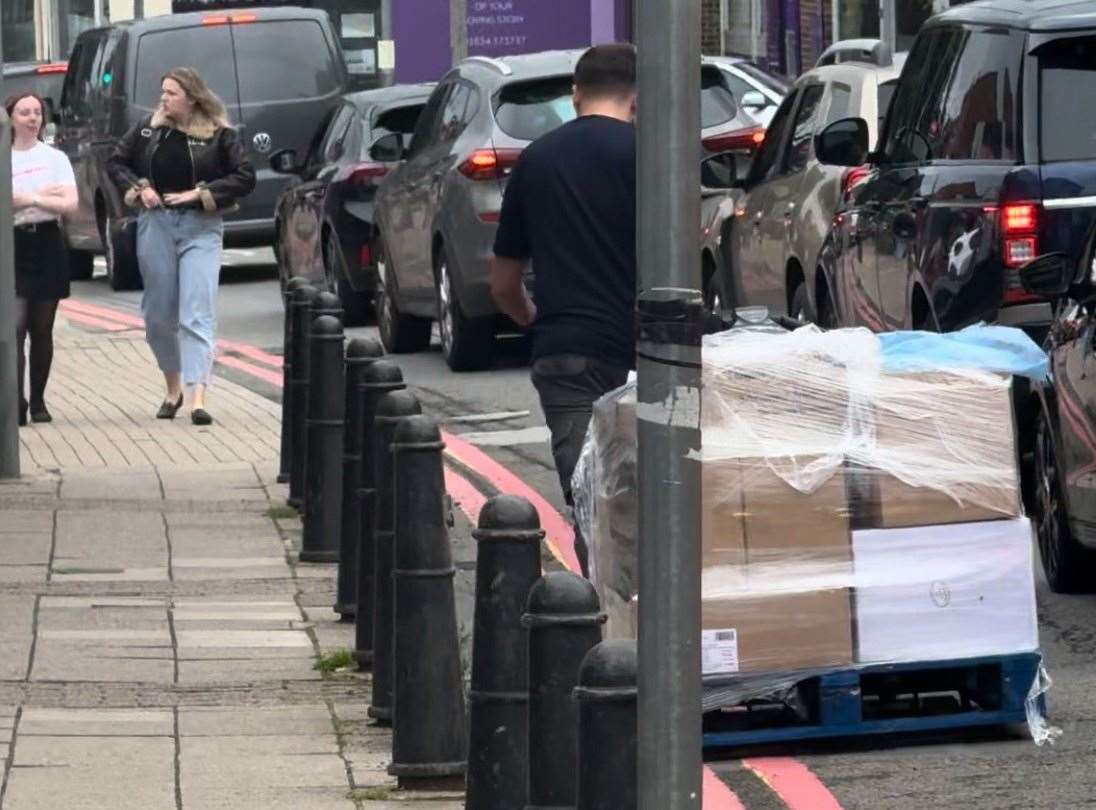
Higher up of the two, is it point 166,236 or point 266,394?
point 166,236

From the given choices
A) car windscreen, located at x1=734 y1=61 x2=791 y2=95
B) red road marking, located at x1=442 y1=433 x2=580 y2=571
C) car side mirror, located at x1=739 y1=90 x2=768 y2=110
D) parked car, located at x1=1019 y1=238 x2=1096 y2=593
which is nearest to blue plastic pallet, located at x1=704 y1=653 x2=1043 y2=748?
parked car, located at x1=1019 y1=238 x2=1096 y2=593

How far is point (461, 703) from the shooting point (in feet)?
22.4

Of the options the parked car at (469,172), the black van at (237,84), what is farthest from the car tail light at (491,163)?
the black van at (237,84)

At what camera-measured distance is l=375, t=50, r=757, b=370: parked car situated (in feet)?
51.8

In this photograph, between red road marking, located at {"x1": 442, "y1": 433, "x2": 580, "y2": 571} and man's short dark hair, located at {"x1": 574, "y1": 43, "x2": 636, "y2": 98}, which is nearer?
man's short dark hair, located at {"x1": 574, "y1": 43, "x2": 636, "y2": 98}

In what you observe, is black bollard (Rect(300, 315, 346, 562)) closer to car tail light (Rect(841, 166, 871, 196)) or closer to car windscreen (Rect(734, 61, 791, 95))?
car tail light (Rect(841, 166, 871, 196))

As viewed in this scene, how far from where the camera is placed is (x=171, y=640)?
865 cm

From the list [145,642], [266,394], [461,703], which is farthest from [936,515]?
[266,394]

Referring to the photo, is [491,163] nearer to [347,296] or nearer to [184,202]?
[184,202]

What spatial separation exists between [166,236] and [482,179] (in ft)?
7.21

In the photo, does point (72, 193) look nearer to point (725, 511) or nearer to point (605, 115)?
point (605, 115)

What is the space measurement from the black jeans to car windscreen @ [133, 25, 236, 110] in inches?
679

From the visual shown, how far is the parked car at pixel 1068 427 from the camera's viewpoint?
28.4ft

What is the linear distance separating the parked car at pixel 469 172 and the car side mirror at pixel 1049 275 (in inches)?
265
